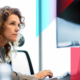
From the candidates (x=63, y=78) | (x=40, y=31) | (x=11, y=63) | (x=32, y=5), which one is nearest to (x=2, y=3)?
(x=32, y=5)

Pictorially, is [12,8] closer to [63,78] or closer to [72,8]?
[72,8]

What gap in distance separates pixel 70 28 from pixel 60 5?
0.88 feet

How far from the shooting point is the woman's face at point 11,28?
3.25ft

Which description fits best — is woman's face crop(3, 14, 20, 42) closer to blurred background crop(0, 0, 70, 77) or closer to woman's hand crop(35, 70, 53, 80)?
blurred background crop(0, 0, 70, 77)

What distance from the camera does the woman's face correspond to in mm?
990

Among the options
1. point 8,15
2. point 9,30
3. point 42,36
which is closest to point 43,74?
point 42,36

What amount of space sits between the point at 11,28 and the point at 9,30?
2cm

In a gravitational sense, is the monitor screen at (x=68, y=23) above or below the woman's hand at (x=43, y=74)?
above

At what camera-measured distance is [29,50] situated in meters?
1.07

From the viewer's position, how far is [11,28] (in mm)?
1002

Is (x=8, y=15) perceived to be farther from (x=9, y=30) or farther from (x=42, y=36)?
(x=42, y=36)

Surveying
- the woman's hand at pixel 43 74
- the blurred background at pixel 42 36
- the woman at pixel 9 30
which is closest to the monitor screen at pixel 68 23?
the blurred background at pixel 42 36

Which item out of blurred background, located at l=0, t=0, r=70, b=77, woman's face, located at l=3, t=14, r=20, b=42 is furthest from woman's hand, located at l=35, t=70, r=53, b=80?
woman's face, located at l=3, t=14, r=20, b=42

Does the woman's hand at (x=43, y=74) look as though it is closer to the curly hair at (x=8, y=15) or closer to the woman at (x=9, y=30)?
the woman at (x=9, y=30)
